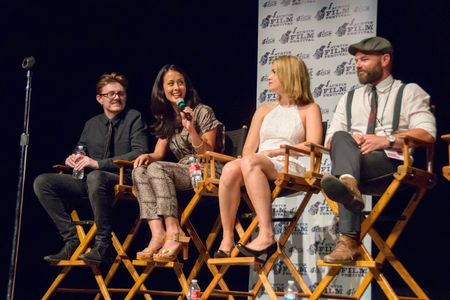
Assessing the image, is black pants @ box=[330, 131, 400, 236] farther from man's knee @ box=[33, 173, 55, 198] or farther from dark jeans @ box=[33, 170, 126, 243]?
man's knee @ box=[33, 173, 55, 198]

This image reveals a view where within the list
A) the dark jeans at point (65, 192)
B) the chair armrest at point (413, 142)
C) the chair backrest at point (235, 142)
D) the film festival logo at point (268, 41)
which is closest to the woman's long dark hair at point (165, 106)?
the chair backrest at point (235, 142)

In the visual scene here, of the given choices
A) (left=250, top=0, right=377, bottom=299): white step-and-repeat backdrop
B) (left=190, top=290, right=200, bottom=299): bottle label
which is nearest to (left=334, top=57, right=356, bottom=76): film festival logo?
(left=250, top=0, right=377, bottom=299): white step-and-repeat backdrop

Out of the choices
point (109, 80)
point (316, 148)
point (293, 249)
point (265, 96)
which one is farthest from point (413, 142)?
point (109, 80)

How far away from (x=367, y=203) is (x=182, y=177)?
1.18 meters

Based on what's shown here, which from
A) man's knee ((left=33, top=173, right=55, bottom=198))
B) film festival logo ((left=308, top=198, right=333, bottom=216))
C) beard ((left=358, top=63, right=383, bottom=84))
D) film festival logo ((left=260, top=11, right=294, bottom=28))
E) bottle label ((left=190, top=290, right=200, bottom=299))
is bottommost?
bottle label ((left=190, top=290, right=200, bottom=299))

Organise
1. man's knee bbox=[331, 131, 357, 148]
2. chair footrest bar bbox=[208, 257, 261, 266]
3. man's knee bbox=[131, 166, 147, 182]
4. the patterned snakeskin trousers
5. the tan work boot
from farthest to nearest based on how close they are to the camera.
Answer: man's knee bbox=[131, 166, 147, 182] < the patterned snakeskin trousers < chair footrest bar bbox=[208, 257, 261, 266] < man's knee bbox=[331, 131, 357, 148] < the tan work boot

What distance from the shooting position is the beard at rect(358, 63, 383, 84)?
413 cm

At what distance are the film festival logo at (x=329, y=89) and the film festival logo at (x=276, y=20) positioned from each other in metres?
0.54

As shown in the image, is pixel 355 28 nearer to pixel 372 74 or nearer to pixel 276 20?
pixel 276 20

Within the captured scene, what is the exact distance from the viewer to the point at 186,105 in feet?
15.9

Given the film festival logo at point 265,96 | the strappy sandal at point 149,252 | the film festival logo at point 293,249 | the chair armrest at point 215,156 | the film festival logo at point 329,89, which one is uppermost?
the film festival logo at point 329,89

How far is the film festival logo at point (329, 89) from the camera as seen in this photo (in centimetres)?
490

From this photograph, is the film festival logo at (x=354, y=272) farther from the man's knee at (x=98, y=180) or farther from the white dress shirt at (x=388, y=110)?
the man's knee at (x=98, y=180)

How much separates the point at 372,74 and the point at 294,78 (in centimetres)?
52
